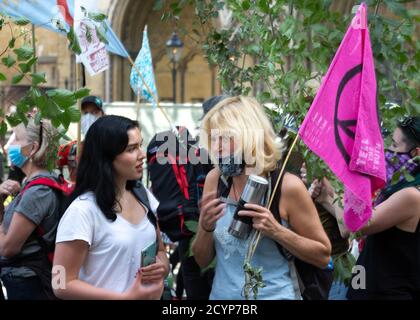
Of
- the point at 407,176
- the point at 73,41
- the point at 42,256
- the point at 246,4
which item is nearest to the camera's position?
the point at 73,41

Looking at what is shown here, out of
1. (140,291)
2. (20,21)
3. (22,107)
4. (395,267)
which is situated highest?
(20,21)

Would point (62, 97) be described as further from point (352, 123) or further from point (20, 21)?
point (352, 123)

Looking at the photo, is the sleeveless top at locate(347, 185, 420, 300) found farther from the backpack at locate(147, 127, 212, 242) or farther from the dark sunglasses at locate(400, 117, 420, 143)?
the backpack at locate(147, 127, 212, 242)

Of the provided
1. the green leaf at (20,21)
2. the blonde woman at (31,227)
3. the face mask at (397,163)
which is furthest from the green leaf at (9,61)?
the face mask at (397,163)

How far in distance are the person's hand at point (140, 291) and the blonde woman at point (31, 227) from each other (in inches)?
43.9

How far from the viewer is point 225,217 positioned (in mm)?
3701

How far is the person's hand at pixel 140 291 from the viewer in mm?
3442

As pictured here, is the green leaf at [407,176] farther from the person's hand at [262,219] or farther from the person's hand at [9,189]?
the person's hand at [9,189]

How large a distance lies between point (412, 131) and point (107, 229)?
1.79 m

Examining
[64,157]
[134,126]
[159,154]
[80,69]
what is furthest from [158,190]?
[134,126]

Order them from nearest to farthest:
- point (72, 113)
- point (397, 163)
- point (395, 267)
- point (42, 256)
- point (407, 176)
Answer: point (72, 113) < point (407, 176) < point (395, 267) < point (397, 163) < point (42, 256)

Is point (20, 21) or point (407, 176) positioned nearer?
point (20, 21)

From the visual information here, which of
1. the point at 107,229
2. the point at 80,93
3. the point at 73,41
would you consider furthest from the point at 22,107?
the point at 107,229

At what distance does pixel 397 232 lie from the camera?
13.9 ft
